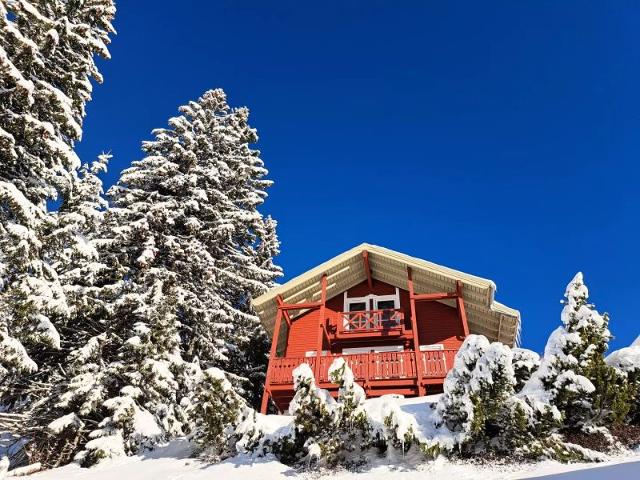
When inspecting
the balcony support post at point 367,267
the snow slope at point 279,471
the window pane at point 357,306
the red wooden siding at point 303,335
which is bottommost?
the snow slope at point 279,471

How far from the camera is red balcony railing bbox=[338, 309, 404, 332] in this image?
18734 mm

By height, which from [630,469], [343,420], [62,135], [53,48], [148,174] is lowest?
[630,469]

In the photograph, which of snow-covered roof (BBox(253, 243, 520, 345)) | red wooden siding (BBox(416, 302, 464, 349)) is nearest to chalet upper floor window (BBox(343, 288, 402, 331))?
snow-covered roof (BBox(253, 243, 520, 345))

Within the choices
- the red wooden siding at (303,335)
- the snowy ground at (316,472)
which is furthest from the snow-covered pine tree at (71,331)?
the red wooden siding at (303,335)

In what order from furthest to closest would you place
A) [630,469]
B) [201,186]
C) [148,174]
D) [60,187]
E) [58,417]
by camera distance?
1. [201,186]
2. [148,174]
3. [58,417]
4. [60,187]
5. [630,469]

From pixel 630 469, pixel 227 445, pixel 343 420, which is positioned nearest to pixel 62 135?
pixel 227 445

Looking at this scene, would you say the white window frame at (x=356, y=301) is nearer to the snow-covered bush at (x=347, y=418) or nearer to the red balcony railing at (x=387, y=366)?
the red balcony railing at (x=387, y=366)

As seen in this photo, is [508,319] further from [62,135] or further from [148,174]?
[62,135]

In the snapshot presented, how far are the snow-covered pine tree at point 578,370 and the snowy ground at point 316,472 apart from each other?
3.34ft

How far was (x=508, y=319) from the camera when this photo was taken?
17.9 metres

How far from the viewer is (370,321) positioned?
18891 millimetres

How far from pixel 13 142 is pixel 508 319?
17556mm

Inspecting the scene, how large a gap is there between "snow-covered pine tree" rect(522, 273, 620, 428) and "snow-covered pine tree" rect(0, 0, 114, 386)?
1122cm

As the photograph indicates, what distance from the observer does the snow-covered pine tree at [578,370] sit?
28.5 ft
